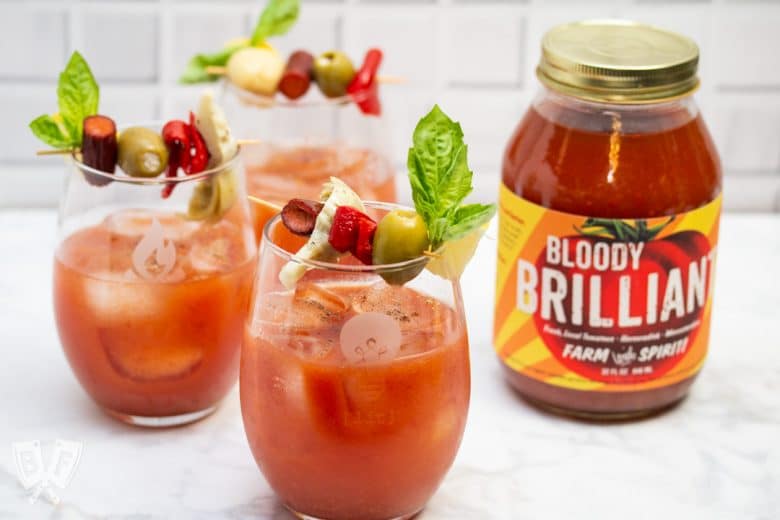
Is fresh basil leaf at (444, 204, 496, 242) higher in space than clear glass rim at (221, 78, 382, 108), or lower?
lower

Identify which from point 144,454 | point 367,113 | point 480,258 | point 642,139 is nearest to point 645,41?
point 642,139

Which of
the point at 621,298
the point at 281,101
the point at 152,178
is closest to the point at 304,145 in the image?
the point at 281,101

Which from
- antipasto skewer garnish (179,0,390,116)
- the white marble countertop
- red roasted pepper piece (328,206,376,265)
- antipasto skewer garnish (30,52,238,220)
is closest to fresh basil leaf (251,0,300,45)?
antipasto skewer garnish (179,0,390,116)

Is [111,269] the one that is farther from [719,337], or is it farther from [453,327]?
[719,337]

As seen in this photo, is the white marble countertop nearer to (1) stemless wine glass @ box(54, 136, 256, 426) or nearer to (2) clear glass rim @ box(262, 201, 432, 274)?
(1) stemless wine glass @ box(54, 136, 256, 426)

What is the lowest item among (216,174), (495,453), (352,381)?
(495,453)

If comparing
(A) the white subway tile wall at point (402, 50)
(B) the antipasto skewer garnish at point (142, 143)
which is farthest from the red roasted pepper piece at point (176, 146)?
(A) the white subway tile wall at point (402, 50)

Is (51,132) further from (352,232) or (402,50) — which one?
(402,50)

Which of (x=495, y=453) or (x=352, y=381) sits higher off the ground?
(x=352, y=381)
